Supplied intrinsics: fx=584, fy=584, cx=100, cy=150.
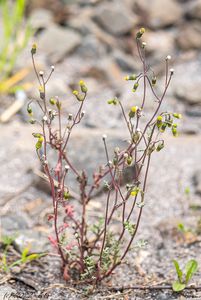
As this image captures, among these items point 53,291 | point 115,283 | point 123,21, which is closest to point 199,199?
point 115,283

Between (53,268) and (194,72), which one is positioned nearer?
(53,268)

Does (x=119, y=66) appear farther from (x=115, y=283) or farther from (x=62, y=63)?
(x=115, y=283)

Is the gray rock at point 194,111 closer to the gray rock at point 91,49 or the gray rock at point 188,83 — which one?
the gray rock at point 188,83

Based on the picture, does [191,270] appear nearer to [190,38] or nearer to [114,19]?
[190,38]

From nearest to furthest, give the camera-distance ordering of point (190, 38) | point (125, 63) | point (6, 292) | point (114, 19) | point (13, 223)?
point (6, 292)
point (13, 223)
point (125, 63)
point (190, 38)
point (114, 19)

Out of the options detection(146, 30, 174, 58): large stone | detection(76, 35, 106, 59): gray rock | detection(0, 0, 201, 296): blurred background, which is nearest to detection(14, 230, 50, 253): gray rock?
detection(0, 0, 201, 296): blurred background

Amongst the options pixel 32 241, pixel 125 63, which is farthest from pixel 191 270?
pixel 125 63
